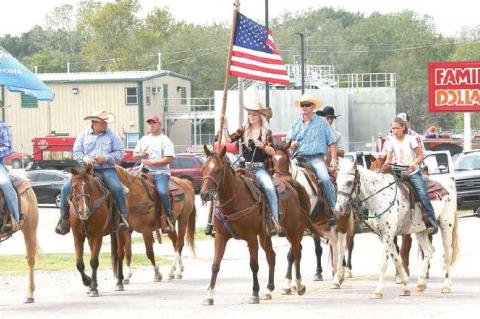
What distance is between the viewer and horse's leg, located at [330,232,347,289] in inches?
704

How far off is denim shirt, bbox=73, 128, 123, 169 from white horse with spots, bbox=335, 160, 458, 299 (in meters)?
3.31

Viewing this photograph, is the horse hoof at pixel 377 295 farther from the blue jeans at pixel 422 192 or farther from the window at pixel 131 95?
the window at pixel 131 95

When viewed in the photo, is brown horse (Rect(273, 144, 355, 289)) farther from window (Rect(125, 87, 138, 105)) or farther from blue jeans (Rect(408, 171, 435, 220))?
window (Rect(125, 87, 138, 105))

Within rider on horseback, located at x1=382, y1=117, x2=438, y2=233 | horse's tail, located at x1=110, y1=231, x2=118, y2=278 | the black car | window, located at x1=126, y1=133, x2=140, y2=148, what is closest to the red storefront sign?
the black car

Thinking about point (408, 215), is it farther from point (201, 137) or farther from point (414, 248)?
point (201, 137)

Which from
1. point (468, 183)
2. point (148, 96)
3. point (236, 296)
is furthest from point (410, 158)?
point (148, 96)

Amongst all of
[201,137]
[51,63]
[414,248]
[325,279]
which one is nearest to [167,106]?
[201,137]

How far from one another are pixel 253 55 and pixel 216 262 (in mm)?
4722

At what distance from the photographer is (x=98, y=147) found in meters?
18.1

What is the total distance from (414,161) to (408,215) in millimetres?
756

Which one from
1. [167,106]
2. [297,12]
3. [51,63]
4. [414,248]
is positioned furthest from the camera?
[297,12]

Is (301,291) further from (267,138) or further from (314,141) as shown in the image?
(314,141)

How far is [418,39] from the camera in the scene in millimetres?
155750

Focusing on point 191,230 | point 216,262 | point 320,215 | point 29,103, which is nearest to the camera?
point 216,262
